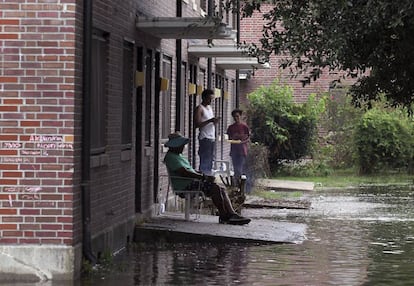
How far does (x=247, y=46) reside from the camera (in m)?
12.4

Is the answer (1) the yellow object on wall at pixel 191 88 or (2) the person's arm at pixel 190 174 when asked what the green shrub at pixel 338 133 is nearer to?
(1) the yellow object on wall at pixel 191 88

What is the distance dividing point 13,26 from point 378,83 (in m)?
4.13

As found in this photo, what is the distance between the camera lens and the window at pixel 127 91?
1468 cm

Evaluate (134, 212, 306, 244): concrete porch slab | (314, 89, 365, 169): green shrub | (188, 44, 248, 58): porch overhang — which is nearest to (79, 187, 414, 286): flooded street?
(134, 212, 306, 244): concrete porch slab

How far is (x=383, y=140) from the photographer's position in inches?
1264

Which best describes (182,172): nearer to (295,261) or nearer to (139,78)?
(139,78)

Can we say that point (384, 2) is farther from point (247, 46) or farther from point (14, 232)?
point (14, 232)

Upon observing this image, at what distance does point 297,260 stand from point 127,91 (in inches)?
147

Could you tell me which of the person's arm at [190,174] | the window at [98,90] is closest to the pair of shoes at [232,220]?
the person's arm at [190,174]

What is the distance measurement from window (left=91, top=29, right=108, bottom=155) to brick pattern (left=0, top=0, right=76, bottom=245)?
1.16m

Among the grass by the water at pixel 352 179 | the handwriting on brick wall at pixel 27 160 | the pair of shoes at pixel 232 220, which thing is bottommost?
the grass by the water at pixel 352 179

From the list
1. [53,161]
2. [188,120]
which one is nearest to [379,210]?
[188,120]

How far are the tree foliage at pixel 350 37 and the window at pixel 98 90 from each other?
2.01 m

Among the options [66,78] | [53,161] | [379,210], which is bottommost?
[379,210]
